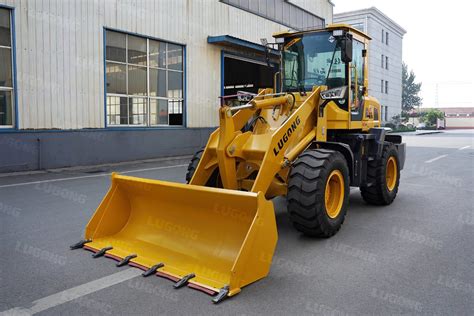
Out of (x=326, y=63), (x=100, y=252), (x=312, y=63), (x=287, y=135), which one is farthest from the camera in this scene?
(x=312, y=63)

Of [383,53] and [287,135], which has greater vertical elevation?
[383,53]

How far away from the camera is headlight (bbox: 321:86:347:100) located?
250 inches

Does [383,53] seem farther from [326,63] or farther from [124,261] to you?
[124,261]

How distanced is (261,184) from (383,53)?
51.8 m

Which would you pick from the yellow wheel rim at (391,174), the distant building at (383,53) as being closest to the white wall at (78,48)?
the yellow wheel rim at (391,174)

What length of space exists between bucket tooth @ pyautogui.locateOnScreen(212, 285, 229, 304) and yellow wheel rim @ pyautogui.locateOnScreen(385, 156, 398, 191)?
545 centimetres

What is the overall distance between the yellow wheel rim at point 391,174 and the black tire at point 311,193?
3131 mm

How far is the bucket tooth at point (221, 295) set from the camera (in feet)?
12.4

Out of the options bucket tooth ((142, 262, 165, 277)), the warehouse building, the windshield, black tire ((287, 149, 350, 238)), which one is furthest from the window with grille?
bucket tooth ((142, 262, 165, 277))

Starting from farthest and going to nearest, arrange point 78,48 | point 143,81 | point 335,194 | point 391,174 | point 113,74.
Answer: point 143,81, point 113,74, point 78,48, point 391,174, point 335,194

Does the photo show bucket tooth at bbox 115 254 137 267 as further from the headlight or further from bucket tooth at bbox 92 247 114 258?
the headlight

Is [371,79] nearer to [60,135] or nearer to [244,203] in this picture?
[60,135]

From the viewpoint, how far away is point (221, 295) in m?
3.81

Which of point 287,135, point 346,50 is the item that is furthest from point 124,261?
point 346,50
